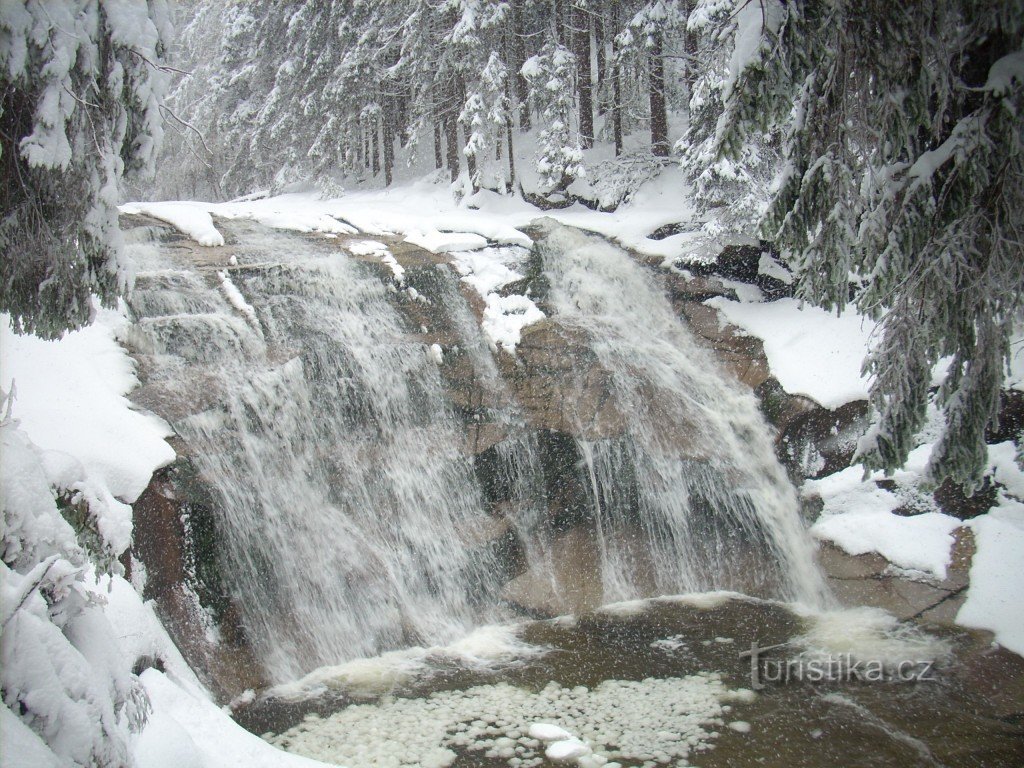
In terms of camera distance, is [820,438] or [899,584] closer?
[899,584]

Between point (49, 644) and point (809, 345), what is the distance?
481 inches

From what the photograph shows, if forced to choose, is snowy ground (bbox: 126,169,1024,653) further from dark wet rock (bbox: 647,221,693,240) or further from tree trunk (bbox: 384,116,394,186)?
tree trunk (bbox: 384,116,394,186)

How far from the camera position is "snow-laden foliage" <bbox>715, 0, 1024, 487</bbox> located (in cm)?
412

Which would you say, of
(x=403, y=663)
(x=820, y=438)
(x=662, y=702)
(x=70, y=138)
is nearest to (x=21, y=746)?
(x=70, y=138)

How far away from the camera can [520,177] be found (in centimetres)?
2030

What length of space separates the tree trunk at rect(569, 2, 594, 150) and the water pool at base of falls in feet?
51.0

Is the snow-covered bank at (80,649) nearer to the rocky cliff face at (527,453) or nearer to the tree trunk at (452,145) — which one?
the rocky cliff face at (527,453)

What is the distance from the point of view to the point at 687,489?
11.3 meters

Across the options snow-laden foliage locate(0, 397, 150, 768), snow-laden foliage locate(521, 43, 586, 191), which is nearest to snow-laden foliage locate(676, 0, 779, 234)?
snow-laden foliage locate(521, 43, 586, 191)

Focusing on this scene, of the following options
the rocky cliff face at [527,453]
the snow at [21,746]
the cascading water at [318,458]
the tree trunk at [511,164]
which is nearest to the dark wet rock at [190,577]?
the rocky cliff face at [527,453]

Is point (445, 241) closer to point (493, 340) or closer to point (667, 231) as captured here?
point (493, 340)

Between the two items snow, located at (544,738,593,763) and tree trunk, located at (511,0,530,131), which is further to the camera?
tree trunk, located at (511,0,530,131)

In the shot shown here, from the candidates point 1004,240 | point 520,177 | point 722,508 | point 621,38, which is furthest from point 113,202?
point 520,177

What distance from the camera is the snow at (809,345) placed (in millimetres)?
11578
